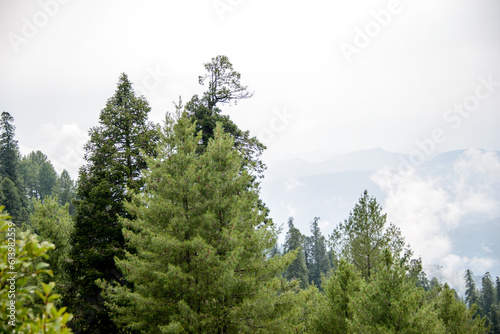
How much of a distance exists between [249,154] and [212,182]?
39.9 feet

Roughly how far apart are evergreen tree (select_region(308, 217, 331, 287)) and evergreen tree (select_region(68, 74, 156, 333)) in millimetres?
56399

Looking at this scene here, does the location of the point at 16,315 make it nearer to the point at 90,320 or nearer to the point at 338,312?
the point at 338,312

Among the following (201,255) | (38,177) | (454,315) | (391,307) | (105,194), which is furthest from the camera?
(38,177)

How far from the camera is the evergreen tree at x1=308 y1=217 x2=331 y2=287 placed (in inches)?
2688

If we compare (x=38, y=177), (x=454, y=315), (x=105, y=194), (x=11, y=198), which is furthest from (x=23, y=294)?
(x=38, y=177)

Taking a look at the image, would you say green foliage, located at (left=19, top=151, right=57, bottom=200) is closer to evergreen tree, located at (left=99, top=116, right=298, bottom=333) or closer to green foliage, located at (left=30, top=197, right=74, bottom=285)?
green foliage, located at (left=30, top=197, right=74, bottom=285)

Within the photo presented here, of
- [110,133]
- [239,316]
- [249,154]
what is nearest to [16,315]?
[239,316]

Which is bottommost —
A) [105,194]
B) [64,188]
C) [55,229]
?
[55,229]

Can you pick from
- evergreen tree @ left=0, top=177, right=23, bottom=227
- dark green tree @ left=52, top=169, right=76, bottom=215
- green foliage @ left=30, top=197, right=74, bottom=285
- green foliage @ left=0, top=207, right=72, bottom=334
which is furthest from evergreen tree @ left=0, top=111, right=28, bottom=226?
green foliage @ left=0, top=207, right=72, bottom=334

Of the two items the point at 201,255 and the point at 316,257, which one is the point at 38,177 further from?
the point at 201,255

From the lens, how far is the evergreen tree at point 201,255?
30.2 feet

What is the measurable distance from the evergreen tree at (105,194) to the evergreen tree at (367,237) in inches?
419

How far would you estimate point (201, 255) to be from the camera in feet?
29.7

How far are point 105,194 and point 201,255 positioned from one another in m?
9.59
